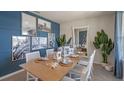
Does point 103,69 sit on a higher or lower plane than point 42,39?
lower

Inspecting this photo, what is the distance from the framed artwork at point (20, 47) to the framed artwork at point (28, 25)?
0.48 ft

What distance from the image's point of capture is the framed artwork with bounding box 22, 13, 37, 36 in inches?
74.0

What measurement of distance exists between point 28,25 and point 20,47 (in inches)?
19.0

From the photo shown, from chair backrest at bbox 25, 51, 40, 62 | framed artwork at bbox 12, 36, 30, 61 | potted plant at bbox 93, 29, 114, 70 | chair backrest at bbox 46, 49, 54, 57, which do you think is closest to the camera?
chair backrest at bbox 25, 51, 40, 62

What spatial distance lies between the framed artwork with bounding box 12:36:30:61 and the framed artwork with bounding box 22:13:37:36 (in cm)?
15

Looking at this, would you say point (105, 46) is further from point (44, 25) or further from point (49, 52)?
point (44, 25)

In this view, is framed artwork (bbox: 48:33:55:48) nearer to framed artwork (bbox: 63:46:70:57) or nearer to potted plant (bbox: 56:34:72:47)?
potted plant (bbox: 56:34:72:47)

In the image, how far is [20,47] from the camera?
6.43 ft

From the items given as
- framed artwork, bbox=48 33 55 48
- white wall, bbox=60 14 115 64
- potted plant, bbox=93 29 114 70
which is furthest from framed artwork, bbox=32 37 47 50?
potted plant, bbox=93 29 114 70

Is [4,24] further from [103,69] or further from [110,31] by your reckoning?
[103,69]
